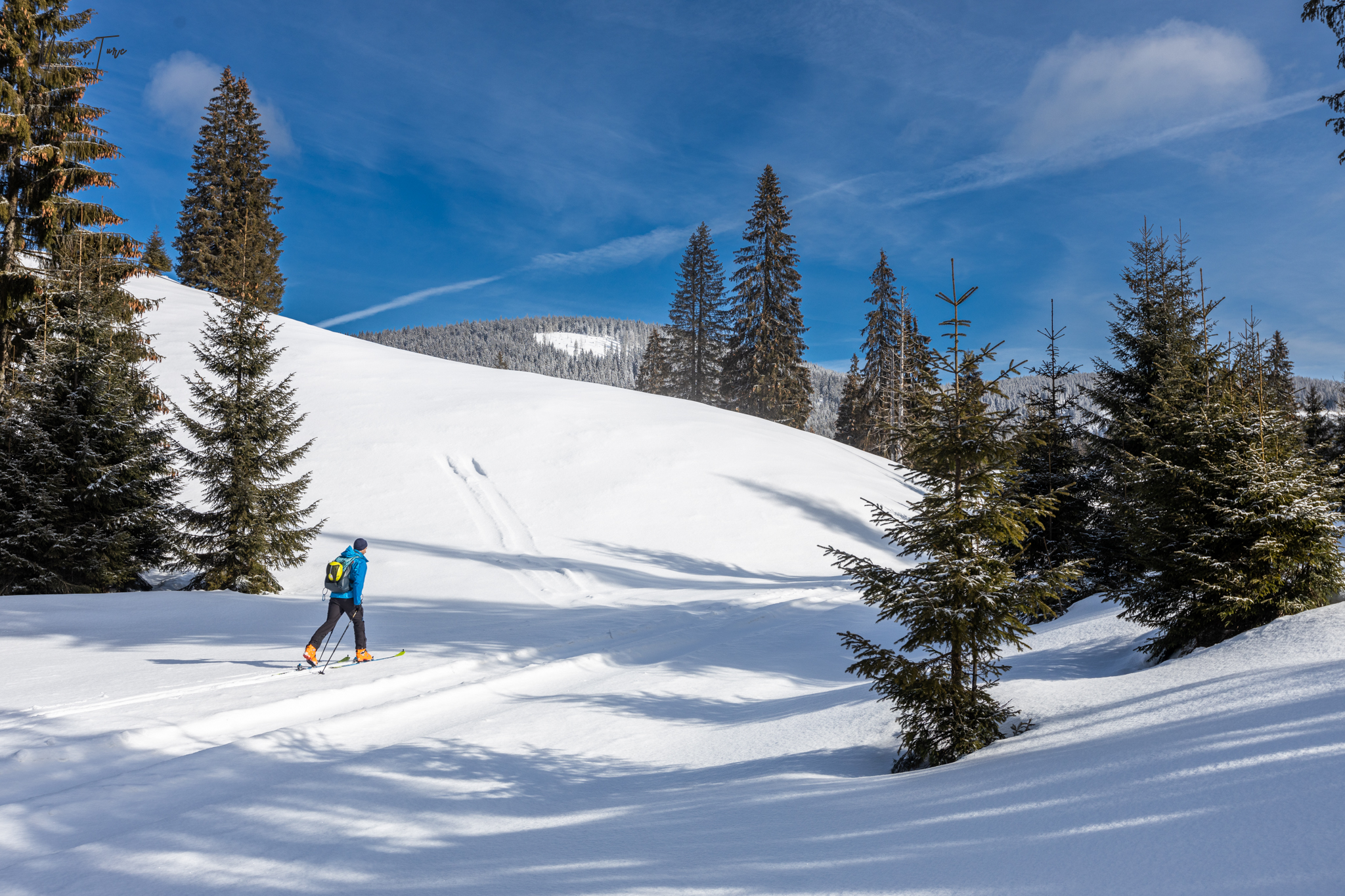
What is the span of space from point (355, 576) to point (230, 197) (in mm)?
43883

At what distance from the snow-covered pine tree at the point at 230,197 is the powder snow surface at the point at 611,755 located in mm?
34466

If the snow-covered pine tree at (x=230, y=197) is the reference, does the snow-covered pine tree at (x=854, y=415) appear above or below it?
below

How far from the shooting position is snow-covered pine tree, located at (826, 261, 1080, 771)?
5645 mm

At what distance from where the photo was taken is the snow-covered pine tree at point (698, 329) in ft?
171

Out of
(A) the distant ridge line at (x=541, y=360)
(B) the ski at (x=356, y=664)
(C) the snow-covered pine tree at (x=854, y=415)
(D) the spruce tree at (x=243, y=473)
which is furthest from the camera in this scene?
(A) the distant ridge line at (x=541, y=360)

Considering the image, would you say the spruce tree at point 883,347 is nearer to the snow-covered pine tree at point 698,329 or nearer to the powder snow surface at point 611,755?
the snow-covered pine tree at point 698,329

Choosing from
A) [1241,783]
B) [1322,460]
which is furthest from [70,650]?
[1322,460]

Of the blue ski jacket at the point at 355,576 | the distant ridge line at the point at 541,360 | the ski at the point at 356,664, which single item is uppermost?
the distant ridge line at the point at 541,360

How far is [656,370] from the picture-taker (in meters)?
61.8

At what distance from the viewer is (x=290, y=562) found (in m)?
15.5

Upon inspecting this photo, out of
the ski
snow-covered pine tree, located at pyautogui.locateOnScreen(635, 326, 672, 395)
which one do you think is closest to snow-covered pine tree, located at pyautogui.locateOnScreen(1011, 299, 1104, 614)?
the ski

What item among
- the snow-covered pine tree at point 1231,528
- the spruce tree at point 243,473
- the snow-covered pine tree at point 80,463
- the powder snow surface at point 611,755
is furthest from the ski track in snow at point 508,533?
the snow-covered pine tree at point 1231,528

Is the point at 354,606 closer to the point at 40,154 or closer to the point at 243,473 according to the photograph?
the point at 243,473

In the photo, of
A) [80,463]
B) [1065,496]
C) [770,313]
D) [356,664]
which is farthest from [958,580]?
[770,313]
